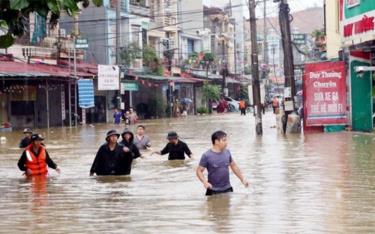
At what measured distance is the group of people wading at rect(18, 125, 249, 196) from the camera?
12.2 m

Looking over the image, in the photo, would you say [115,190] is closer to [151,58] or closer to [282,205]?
[282,205]

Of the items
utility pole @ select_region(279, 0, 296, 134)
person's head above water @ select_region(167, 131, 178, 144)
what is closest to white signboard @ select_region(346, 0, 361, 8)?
utility pole @ select_region(279, 0, 296, 134)

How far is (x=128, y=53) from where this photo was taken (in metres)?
59.5

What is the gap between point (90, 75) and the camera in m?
51.2

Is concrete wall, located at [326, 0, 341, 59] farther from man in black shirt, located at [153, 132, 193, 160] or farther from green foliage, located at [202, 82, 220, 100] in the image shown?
green foliage, located at [202, 82, 220, 100]

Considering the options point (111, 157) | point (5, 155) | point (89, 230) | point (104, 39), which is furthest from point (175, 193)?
point (104, 39)

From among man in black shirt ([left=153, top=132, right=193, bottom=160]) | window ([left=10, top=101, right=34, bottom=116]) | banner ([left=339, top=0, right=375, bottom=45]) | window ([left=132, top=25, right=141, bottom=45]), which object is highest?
window ([left=132, top=25, right=141, bottom=45])

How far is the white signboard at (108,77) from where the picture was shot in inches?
2007

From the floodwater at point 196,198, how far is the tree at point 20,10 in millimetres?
2927

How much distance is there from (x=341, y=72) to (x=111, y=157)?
17395 millimetres

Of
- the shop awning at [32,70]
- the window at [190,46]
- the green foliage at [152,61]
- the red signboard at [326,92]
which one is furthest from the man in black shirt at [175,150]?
the window at [190,46]

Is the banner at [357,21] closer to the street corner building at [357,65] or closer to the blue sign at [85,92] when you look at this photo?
the street corner building at [357,65]

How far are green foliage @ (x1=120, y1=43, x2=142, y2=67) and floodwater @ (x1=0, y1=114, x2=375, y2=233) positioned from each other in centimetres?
3641

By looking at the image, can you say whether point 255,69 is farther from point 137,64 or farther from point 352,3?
point 137,64
